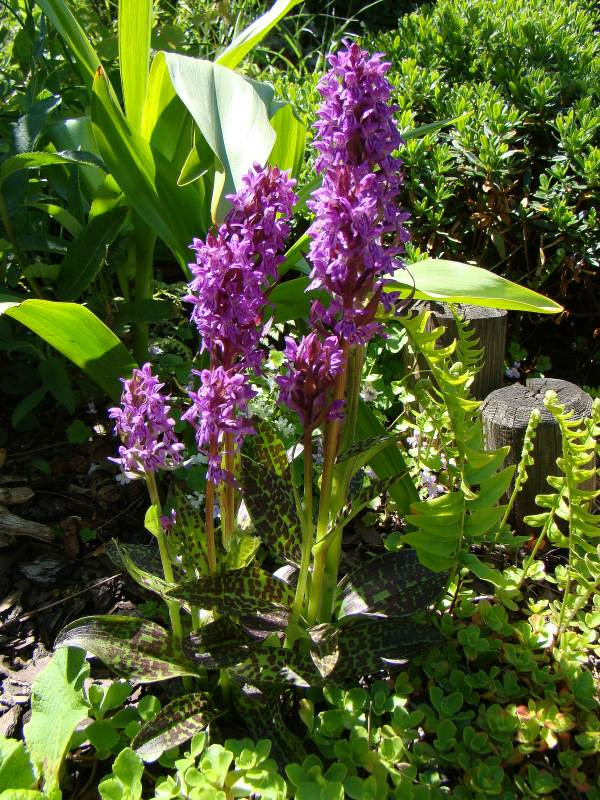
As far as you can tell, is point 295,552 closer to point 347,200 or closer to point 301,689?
point 301,689

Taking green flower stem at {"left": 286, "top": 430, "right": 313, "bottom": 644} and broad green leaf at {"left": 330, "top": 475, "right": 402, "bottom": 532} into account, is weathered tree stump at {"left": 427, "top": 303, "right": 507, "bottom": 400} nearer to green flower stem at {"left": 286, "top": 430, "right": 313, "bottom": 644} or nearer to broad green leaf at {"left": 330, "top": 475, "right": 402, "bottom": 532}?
broad green leaf at {"left": 330, "top": 475, "right": 402, "bottom": 532}

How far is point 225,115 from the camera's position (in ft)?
5.04

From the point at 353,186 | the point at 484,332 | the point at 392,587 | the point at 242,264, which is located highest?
the point at 353,186

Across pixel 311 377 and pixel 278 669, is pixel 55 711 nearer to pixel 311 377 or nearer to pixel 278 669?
pixel 278 669

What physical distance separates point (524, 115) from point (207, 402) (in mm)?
1867

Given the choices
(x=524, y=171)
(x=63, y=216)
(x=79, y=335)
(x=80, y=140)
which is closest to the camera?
(x=79, y=335)

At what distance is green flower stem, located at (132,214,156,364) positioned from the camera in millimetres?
2250

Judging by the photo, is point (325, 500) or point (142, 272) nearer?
point (325, 500)

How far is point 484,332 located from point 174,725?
4.39ft

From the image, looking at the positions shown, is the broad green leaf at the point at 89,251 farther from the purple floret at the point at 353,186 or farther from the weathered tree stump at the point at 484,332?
the purple floret at the point at 353,186

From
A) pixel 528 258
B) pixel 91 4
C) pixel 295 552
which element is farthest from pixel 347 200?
pixel 91 4

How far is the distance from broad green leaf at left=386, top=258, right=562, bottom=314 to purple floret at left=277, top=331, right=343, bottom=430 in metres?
0.32

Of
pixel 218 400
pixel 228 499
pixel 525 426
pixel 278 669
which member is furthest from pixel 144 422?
pixel 525 426

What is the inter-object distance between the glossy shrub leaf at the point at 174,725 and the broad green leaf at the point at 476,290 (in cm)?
86
